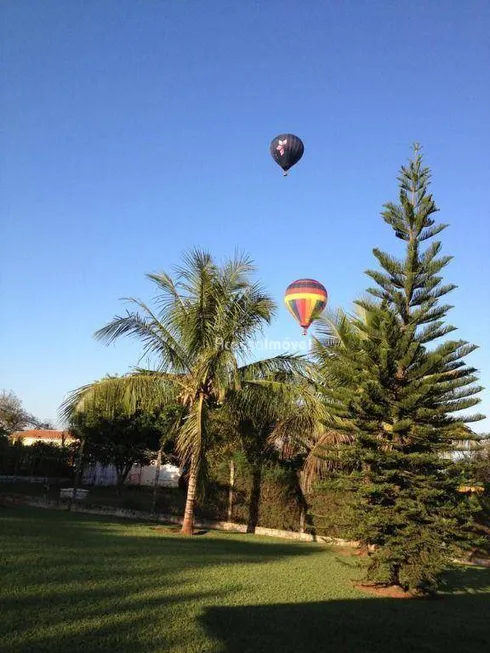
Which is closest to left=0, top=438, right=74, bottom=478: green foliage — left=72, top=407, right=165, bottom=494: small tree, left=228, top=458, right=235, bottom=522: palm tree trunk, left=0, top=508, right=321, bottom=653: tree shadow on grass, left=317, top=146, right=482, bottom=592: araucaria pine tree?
left=72, top=407, right=165, bottom=494: small tree

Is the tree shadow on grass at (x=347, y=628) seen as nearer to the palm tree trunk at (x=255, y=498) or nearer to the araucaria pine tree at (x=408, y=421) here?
the araucaria pine tree at (x=408, y=421)

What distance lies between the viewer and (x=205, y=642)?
435 centimetres

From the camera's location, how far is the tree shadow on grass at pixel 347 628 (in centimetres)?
458

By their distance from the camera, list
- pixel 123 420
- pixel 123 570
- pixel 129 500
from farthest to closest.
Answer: pixel 123 420, pixel 129 500, pixel 123 570

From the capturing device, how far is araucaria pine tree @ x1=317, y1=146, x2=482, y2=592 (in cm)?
755

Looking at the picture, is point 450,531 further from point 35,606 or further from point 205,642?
point 35,606

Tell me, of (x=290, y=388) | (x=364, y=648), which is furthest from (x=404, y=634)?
(x=290, y=388)

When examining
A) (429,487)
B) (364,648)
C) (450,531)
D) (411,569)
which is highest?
(429,487)

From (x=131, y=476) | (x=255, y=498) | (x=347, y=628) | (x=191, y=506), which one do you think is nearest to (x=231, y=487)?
(x=255, y=498)

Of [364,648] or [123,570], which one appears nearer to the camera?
[364,648]

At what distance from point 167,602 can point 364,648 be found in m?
2.02

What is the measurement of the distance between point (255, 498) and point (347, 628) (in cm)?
925

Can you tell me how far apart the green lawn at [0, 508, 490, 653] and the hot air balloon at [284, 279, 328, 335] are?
38.0 feet

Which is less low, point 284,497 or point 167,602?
point 284,497
